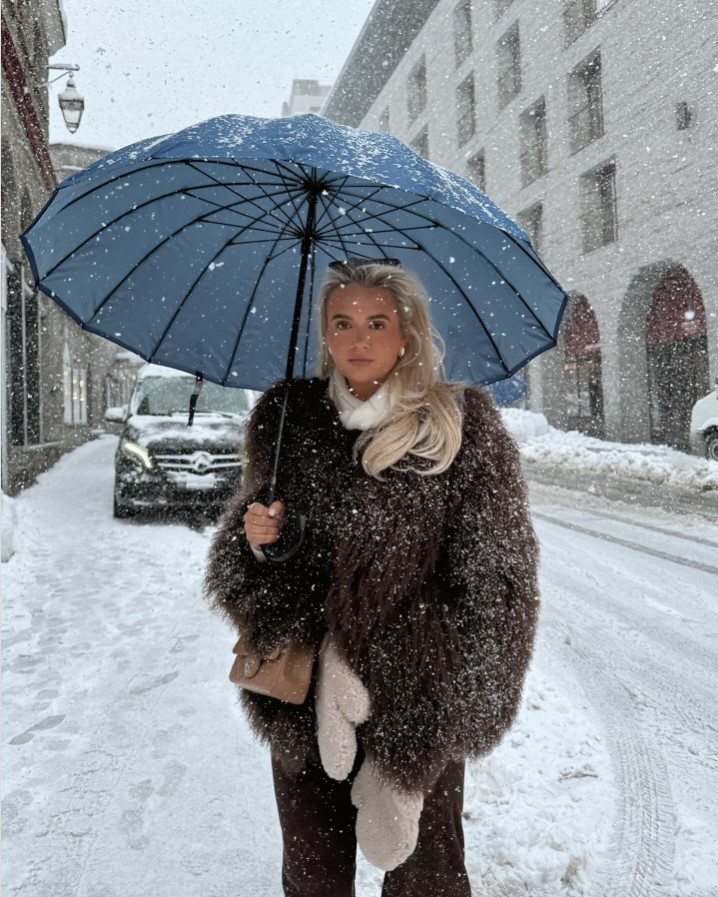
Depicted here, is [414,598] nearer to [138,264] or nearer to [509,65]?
[138,264]

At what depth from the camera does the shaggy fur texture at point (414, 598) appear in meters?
1.61

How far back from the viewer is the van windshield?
30.9ft

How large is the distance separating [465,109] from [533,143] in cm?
565

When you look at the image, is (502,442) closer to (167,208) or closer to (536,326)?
(536,326)

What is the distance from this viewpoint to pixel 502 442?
1740 millimetres

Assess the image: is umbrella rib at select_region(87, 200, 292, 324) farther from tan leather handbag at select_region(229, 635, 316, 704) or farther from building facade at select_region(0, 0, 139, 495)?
building facade at select_region(0, 0, 139, 495)

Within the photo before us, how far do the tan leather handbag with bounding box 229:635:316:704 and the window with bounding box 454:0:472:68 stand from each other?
30.5 m

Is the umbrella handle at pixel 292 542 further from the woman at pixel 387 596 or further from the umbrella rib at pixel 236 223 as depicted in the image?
the umbrella rib at pixel 236 223

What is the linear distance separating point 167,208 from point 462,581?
5.02 feet

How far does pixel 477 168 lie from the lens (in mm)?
27766

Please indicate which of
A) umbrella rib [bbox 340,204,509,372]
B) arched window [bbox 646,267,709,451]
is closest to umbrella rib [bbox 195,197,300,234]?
umbrella rib [bbox 340,204,509,372]

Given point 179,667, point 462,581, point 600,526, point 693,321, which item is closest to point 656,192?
point 693,321

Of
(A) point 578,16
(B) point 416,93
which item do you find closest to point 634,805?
(A) point 578,16

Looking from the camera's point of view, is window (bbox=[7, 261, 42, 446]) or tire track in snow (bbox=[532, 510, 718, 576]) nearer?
tire track in snow (bbox=[532, 510, 718, 576])
